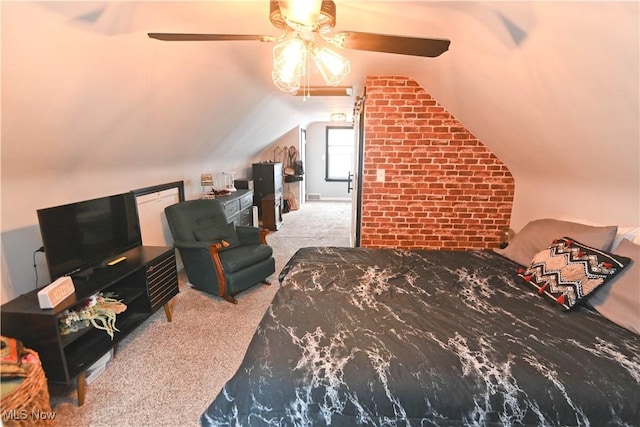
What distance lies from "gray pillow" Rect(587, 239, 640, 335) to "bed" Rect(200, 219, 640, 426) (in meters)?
0.01

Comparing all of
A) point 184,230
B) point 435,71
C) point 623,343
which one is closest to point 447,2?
point 435,71

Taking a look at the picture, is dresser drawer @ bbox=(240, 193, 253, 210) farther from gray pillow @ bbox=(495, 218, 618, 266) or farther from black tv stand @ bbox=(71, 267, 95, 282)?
gray pillow @ bbox=(495, 218, 618, 266)

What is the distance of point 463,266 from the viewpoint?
2305 mm

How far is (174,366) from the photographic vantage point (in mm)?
2156

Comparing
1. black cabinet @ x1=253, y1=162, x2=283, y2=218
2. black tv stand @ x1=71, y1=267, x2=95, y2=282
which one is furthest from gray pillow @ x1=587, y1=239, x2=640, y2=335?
black cabinet @ x1=253, y1=162, x2=283, y2=218

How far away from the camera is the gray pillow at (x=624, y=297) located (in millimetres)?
Answer: 1552

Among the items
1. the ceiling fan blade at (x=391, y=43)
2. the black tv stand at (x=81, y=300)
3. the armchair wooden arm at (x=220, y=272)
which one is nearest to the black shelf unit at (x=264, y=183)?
the armchair wooden arm at (x=220, y=272)

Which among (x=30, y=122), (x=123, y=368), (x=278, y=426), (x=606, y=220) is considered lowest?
(x=123, y=368)

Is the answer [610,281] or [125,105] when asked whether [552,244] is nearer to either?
[610,281]

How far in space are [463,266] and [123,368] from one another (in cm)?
256

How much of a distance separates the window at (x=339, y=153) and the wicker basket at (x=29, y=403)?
711cm

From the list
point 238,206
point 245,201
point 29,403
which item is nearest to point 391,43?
point 29,403

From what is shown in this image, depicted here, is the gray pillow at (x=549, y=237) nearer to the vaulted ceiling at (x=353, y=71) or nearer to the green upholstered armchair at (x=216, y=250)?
the vaulted ceiling at (x=353, y=71)

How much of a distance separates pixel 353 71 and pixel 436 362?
102 inches
